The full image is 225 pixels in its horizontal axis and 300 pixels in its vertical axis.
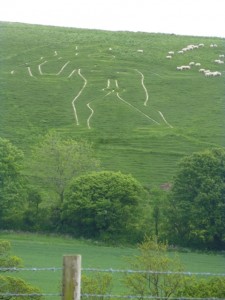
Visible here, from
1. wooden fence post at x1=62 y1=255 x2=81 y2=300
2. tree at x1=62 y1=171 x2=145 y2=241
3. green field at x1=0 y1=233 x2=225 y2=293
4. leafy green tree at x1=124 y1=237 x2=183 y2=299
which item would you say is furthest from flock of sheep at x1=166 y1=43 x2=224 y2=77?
wooden fence post at x1=62 y1=255 x2=81 y2=300

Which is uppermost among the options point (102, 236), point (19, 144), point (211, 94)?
point (211, 94)

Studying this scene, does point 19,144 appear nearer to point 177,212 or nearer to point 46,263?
point 177,212

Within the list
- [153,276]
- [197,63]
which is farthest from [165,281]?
→ [197,63]

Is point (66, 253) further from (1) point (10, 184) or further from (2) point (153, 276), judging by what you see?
(2) point (153, 276)

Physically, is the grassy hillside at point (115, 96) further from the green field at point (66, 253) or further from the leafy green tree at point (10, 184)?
the green field at point (66, 253)

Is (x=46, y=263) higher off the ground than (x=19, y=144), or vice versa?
(x=19, y=144)

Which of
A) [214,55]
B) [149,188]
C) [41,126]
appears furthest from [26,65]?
[149,188]

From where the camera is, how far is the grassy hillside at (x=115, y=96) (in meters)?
62.8

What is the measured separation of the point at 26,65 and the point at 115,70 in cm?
877

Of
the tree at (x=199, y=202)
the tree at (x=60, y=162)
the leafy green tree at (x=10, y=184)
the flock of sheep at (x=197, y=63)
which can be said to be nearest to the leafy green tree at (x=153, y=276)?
the tree at (x=199, y=202)

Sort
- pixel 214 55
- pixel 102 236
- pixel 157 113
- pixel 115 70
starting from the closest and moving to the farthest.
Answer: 1. pixel 102 236
2. pixel 157 113
3. pixel 115 70
4. pixel 214 55

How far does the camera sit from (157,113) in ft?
230

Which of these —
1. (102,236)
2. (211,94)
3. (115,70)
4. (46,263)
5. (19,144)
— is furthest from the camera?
(115,70)

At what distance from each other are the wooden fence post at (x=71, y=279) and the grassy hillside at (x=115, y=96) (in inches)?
1971
